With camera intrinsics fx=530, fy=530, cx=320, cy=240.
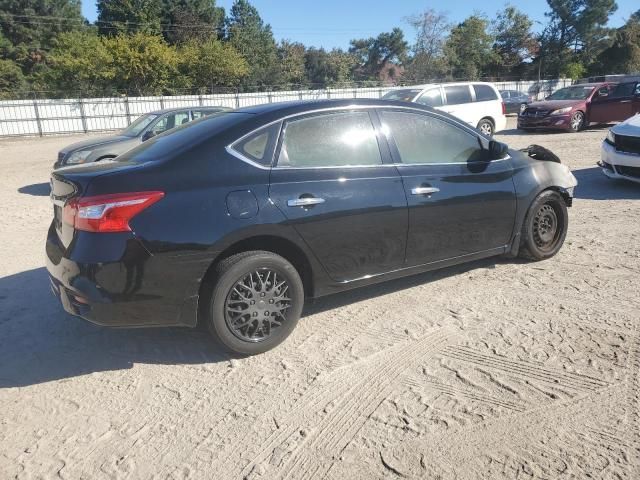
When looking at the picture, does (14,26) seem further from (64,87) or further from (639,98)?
(639,98)

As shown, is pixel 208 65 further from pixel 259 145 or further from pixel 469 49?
pixel 259 145

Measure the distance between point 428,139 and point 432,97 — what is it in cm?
1106

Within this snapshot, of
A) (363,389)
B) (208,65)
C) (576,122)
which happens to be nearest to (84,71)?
(208,65)

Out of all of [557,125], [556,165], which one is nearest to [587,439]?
[556,165]

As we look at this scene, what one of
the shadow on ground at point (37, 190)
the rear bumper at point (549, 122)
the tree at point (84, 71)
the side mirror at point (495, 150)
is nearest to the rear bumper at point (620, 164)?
the side mirror at point (495, 150)

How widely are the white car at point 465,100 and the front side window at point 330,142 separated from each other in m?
10.7

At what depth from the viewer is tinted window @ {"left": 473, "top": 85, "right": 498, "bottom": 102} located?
1588cm

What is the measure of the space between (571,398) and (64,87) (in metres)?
44.7

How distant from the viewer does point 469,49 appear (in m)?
55.2

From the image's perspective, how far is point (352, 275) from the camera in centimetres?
397

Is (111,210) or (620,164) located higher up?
(111,210)

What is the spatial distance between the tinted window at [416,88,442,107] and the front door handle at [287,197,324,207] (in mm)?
11609

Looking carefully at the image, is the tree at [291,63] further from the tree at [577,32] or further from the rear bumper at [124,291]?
the rear bumper at [124,291]

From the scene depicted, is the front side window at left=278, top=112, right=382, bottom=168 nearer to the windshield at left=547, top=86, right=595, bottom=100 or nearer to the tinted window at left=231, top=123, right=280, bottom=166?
Result: the tinted window at left=231, top=123, right=280, bottom=166
